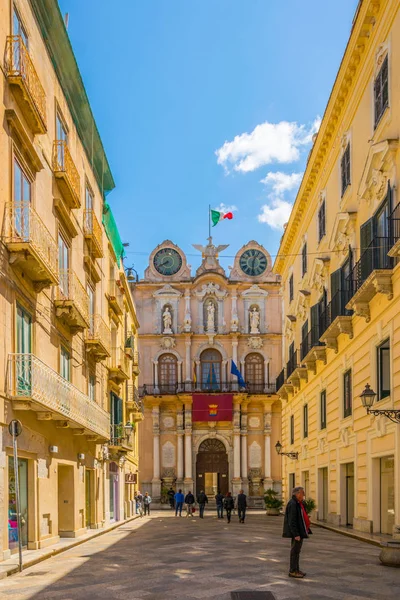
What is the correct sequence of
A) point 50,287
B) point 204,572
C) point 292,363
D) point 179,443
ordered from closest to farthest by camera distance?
point 204,572 < point 50,287 < point 292,363 < point 179,443

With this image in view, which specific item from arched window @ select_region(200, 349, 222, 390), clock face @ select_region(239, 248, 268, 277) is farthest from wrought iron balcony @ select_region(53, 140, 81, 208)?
clock face @ select_region(239, 248, 268, 277)

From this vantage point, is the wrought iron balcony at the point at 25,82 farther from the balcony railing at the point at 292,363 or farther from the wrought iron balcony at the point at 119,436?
the balcony railing at the point at 292,363

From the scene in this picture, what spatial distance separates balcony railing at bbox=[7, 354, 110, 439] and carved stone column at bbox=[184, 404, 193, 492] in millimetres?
32031

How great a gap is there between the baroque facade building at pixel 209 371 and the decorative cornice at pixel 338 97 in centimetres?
2039

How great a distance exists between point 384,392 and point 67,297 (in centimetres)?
864

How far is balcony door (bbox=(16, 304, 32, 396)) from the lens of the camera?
1500 cm

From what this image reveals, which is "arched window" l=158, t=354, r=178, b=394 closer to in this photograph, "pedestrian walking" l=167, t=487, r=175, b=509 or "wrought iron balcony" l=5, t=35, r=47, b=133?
"pedestrian walking" l=167, t=487, r=175, b=509

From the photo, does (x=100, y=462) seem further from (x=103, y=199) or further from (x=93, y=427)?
(x=103, y=199)

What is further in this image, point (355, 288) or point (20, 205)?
point (355, 288)

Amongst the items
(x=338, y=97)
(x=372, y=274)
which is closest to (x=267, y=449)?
(x=338, y=97)

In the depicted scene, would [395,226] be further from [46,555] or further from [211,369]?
[211,369]

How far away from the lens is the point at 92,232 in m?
24.5

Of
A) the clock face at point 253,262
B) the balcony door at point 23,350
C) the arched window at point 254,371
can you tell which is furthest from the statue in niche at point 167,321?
the balcony door at point 23,350

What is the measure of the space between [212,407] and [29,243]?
1543 inches
